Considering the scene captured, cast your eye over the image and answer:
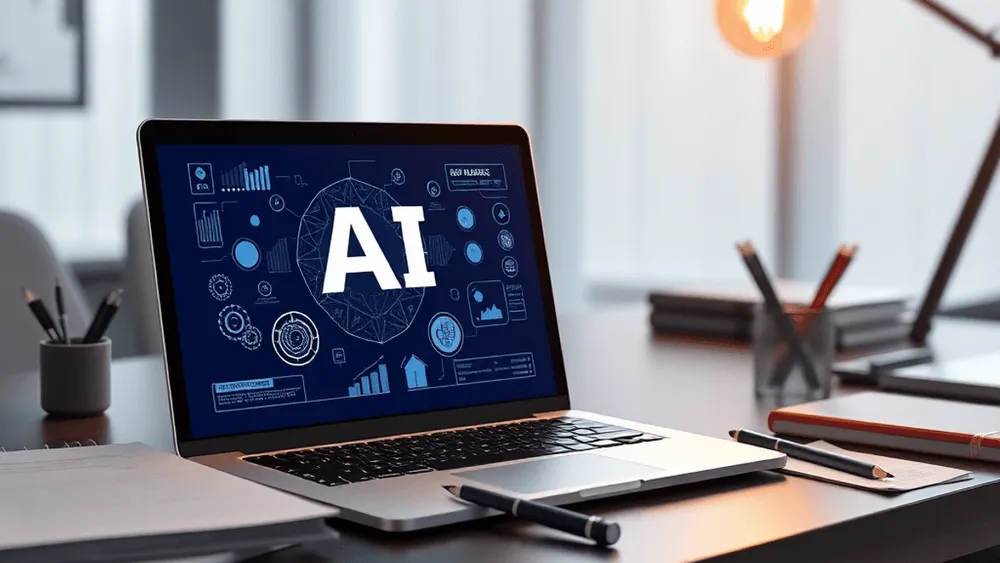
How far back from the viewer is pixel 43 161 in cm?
360

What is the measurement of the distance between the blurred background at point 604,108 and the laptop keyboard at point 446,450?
86.1 inches

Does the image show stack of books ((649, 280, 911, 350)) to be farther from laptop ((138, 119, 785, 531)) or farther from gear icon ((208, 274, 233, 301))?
gear icon ((208, 274, 233, 301))

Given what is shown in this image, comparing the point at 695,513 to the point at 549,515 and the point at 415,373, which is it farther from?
the point at 415,373

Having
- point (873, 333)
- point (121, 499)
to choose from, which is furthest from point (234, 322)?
point (873, 333)

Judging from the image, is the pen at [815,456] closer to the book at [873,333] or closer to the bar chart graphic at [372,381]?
the bar chart graphic at [372,381]

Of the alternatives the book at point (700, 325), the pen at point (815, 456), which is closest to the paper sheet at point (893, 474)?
the pen at point (815, 456)

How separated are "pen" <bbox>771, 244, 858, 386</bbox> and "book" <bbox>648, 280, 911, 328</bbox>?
0.31m

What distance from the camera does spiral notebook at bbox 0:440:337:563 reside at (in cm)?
65

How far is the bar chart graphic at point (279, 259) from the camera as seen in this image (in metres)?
1.00

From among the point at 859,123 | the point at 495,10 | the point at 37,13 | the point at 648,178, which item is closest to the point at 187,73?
the point at 37,13

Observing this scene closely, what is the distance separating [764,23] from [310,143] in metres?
0.72

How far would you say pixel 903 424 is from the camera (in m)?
1.10

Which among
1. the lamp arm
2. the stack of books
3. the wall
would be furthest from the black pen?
the wall

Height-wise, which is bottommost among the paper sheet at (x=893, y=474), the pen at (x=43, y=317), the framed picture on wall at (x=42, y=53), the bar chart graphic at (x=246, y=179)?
the paper sheet at (x=893, y=474)
